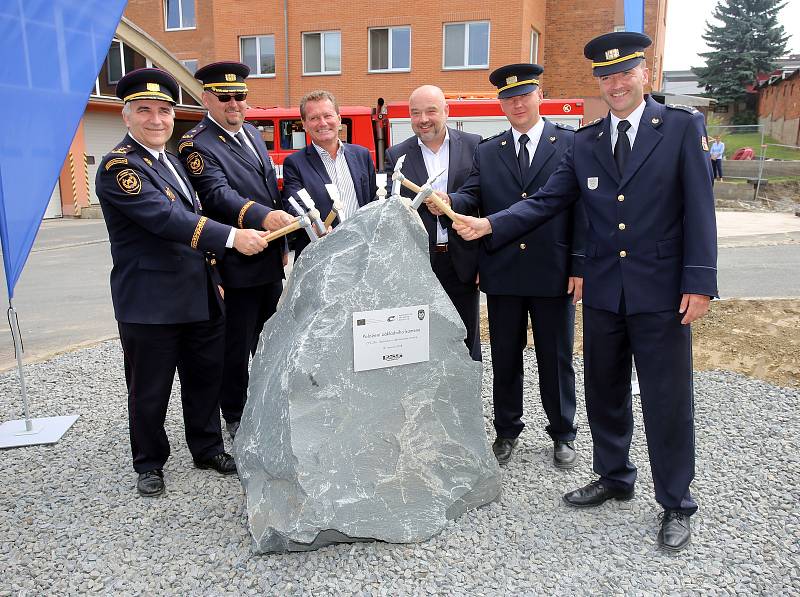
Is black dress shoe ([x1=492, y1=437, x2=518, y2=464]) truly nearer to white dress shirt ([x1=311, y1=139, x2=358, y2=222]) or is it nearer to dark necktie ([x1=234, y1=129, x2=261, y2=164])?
white dress shirt ([x1=311, y1=139, x2=358, y2=222])

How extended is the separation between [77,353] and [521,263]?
4332mm

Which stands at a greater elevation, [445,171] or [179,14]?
[179,14]

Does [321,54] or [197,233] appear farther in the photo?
[321,54]

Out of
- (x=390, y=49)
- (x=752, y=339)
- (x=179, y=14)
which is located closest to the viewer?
(x=752, y=339)

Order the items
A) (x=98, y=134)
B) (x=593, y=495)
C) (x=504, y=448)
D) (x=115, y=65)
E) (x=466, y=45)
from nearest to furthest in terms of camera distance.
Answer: (x=593, y=495)
(x=504, y=448)
(x=466, y=45)
(x=98, y=134)
(x=115, y=65)

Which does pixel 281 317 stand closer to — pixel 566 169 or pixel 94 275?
pixel 566 169

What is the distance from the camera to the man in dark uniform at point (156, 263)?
3027 millimetres

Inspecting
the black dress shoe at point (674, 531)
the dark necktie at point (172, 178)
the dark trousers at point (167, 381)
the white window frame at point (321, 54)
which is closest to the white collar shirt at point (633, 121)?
the black dress shoe at point (674, 531)

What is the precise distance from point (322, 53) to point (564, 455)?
18.5m

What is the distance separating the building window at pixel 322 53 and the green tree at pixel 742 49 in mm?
24977

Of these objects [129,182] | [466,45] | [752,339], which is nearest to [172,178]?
[129,182]

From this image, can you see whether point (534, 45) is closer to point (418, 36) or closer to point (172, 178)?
point (418, 36)

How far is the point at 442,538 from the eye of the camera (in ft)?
9.46

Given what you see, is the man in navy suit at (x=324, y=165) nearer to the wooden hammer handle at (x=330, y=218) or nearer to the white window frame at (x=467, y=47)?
the wooden hammer handle at (x=330, y=218)
